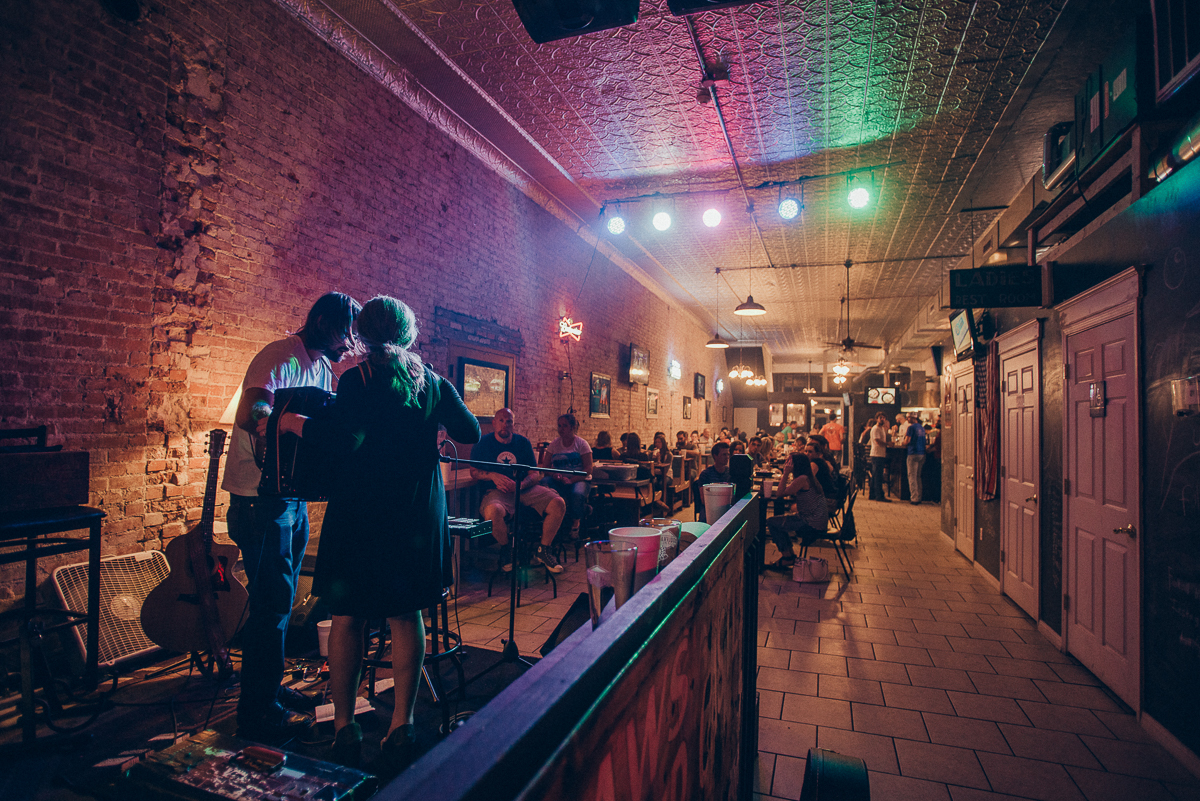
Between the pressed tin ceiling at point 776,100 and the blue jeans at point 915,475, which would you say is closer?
the pressed tin ceiling at point 776,100

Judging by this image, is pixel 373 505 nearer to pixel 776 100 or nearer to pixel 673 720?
pixel 673 720

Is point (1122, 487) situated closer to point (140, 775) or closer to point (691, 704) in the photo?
point (691, 704)

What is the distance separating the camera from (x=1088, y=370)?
3.48 metres

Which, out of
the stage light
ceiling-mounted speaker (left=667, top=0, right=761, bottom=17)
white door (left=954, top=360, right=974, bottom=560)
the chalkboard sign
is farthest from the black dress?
white door (left=954, top=360, right=974, bottom=560)

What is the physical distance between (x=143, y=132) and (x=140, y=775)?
3.17 m

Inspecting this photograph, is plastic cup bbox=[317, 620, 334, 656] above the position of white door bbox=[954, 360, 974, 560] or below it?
below

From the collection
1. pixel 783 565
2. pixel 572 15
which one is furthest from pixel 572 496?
pixel 572 15

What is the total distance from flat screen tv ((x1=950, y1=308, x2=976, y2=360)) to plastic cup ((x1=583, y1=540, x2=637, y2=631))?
5.54 metres

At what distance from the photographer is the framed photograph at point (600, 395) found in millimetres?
8703

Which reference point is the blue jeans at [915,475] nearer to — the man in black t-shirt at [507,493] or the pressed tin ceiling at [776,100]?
the pressed tin ceiling at [776,100]

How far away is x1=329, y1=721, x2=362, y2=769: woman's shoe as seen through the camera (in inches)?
73.4

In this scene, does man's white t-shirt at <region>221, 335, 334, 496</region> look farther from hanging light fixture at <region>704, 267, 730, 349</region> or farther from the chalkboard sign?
hanging light fixture at <region>704, 267, 730, 349</region>

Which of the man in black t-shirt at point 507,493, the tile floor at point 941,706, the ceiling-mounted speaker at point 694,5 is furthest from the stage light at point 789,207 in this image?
the ceiling-mounted speaker at point 694,5

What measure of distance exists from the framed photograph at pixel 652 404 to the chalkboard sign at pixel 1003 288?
24.1 ft
